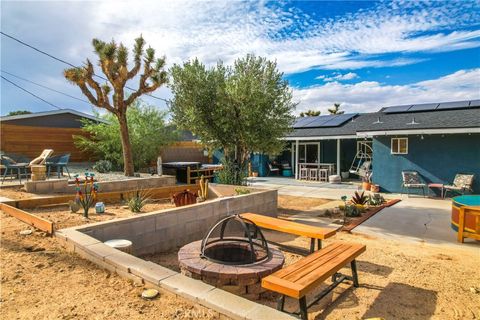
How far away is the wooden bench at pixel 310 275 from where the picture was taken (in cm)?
261

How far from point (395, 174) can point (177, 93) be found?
9.02 metres

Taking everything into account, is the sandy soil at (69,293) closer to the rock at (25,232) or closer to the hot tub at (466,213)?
the rock at (25,232)

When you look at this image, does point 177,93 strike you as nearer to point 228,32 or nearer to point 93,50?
point 228,32

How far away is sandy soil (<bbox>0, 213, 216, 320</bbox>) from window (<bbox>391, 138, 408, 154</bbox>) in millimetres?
11701

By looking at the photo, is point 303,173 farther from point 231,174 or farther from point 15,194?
point 15,194

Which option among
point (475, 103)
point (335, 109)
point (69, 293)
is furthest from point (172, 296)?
point (335, 109)

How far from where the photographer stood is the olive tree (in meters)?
8.16

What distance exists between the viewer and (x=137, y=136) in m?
13.7

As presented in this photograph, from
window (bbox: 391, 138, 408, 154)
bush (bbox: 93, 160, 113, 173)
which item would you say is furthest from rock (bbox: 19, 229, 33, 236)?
window (bbox: 391, 138, 408, 154)

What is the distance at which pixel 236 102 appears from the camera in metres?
8.19

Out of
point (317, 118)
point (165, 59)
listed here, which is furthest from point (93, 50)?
point (317, 118)

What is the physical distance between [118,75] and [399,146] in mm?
10961

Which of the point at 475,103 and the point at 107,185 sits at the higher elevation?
the point at 475,103

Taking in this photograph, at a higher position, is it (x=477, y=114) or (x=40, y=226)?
(x=477, y=114)
